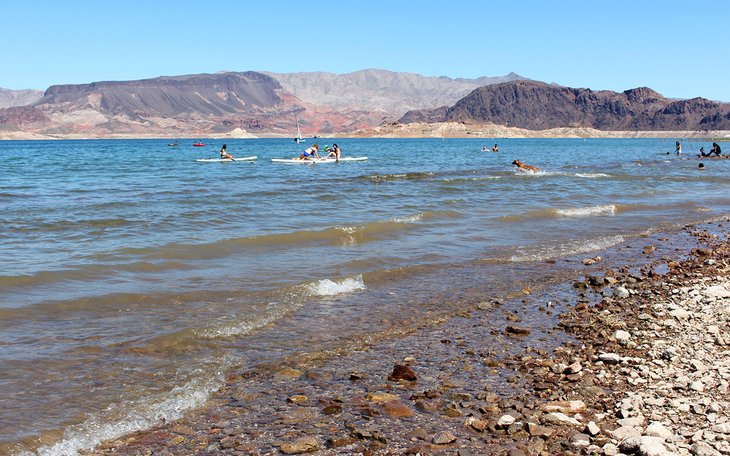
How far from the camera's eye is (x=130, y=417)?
246 inches

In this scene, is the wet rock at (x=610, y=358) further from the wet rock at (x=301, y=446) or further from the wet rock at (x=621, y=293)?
the wet rock at (x=301, y=446)

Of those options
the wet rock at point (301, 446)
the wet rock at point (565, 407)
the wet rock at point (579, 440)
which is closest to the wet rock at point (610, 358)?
the wet rock at point (565, 407)

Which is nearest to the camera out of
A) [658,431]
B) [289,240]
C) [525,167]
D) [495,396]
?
[658,431]

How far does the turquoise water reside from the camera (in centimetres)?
708

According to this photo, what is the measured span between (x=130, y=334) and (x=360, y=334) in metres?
3.26

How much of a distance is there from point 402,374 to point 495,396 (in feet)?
3.66

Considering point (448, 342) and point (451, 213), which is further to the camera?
point (451, 213)

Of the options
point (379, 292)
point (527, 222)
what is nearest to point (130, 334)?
point (379, 292)

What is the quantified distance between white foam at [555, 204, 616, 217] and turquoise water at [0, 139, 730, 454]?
0.09m

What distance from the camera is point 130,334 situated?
8938mm

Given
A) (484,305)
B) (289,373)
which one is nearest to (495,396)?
(289,373)

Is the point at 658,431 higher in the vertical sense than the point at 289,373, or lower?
higher

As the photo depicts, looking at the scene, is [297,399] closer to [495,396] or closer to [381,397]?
[381,397]

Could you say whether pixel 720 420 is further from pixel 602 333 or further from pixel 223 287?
pixel 223 287
